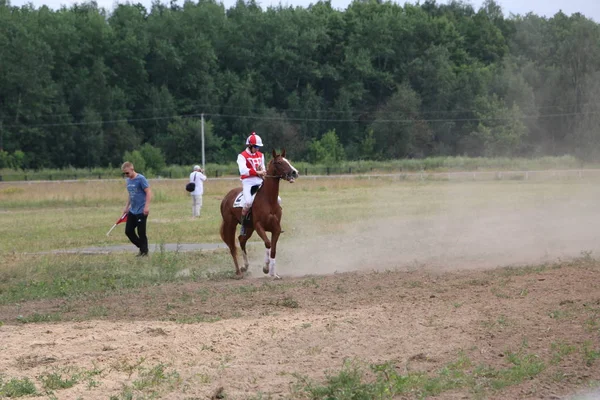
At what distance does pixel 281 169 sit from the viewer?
58.3 feet

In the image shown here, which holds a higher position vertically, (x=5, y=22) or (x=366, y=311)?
(x=5, y=22)

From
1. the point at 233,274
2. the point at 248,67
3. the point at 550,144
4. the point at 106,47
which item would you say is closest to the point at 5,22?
the point at 106,47

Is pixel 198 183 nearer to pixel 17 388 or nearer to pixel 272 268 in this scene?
pixel 272 268

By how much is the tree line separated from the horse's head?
225 feet

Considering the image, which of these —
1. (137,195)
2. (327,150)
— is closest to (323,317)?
(137,195)

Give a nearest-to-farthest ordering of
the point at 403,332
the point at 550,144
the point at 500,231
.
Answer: the point at 403,332
the point at 500,231
the point at 550,144

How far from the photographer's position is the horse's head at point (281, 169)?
57.8 feet

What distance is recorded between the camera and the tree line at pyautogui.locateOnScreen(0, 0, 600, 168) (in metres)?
95.4

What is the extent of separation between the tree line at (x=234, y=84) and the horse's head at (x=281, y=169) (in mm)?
68697

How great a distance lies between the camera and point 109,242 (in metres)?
26.2

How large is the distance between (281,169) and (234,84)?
8564cm

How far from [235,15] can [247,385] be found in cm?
11256

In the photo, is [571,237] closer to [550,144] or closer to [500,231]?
[500,231]

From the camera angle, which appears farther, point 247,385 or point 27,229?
point 27,229
